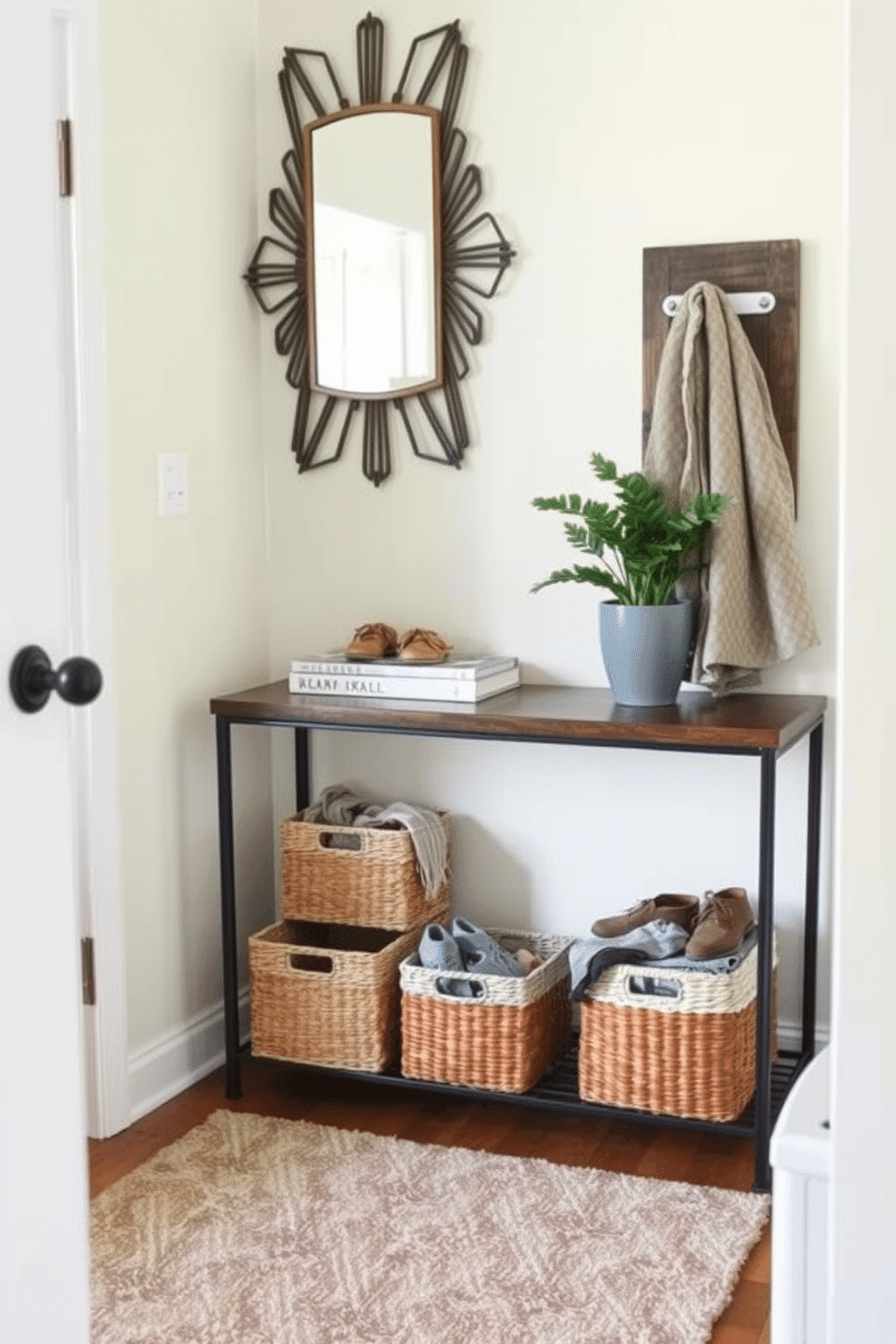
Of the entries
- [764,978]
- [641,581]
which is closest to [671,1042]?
[764,978]

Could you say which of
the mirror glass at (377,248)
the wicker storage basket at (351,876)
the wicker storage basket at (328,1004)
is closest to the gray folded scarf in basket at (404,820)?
the wicker storage basket at (351,876)

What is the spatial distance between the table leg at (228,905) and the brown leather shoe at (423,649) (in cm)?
36

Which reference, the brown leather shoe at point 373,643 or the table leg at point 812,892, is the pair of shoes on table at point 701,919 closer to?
the table leg at point 812,892

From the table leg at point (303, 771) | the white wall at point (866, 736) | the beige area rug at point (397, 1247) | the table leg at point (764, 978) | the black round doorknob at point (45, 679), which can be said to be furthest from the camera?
the table leg at point (303, 771)

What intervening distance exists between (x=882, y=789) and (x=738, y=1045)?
1.80m

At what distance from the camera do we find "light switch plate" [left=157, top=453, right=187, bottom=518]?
10.1ft

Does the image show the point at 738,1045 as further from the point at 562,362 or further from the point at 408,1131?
the point at 562,362

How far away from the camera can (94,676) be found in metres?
1.36

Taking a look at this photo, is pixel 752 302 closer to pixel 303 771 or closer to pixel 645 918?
pixel 645 918

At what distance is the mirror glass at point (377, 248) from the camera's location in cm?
319

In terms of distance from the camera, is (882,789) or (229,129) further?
(229,129)

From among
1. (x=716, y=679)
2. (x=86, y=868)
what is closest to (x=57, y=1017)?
(x=86, y=868)

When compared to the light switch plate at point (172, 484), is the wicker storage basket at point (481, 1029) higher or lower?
lower

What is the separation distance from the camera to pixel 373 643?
312 centimetres
